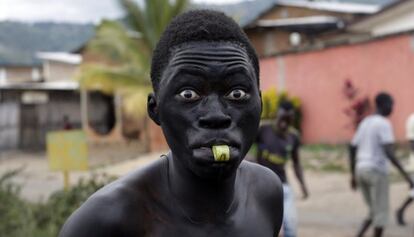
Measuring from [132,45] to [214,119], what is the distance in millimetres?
16260

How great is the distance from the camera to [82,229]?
151 cm

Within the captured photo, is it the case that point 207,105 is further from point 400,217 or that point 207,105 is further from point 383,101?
point 400,217

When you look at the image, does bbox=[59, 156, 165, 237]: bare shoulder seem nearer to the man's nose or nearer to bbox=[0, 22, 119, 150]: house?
the man's nose

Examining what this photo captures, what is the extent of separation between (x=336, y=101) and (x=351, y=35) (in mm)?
4484

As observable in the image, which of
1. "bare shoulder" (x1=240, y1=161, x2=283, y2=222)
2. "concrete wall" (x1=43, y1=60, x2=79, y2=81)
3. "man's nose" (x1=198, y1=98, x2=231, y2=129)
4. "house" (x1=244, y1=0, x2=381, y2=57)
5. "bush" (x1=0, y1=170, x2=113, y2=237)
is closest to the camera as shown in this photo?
"man's nose" (x1=198, y1=98, x2=231, y2=129)

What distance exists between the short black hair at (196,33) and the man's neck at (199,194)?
0.25 metres

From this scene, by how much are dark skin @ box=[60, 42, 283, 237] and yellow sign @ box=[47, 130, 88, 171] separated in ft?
16.9

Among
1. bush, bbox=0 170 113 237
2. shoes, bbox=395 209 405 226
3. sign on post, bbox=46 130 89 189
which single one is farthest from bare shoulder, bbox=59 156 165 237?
shoes, bbox=395 209 405 226

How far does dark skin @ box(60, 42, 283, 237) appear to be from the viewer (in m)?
1.43

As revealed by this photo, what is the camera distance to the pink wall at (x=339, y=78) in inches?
554

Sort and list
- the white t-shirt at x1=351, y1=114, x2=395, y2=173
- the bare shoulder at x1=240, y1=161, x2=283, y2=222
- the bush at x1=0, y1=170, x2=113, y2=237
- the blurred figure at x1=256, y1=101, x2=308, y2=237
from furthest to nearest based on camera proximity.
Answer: the white t-shirt at x1=351, y1=114, x2=395, y2=173 → the blurred figure at x1=256, y1=101, x2=308, y2=237 → the bush at x1=0, y1=170, x2=113, y2=237 → the bare shoulder at x1=240, y1=161, x2=283, y2=222

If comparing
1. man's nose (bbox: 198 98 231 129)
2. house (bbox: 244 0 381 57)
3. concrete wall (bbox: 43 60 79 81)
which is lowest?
man's nose (bbox: 198 98 231 129)

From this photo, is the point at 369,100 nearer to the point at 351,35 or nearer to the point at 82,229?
the point at 351,35

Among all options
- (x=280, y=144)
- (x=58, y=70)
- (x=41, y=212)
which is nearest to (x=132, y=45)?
(x=41, y=212)
